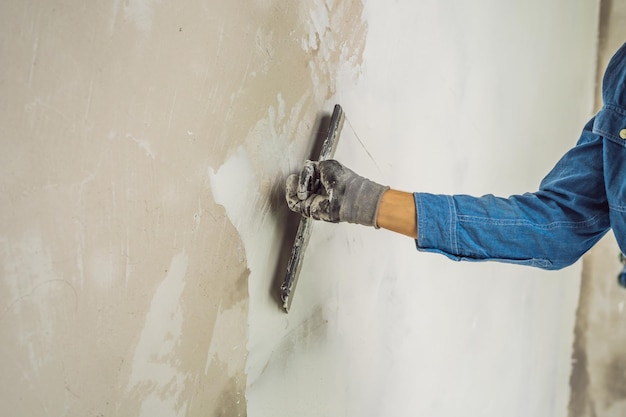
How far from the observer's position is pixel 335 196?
1.15 m

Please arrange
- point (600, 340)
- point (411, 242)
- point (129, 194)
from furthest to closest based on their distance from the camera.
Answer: point (600, 340) < point (411, 242) < point (129, 194)

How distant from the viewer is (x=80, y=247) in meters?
0.82

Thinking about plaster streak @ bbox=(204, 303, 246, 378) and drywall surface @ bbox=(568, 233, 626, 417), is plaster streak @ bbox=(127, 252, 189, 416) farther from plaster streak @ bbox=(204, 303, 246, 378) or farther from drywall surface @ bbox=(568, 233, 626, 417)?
drywall surface @ bbox=(568, 233, 626, 417)

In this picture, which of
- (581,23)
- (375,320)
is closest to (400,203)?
(375,320)

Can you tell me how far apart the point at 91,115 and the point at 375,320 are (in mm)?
1142

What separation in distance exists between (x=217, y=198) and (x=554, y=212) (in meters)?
0.80

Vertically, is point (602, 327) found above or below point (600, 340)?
above

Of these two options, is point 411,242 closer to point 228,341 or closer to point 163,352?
point 228,341

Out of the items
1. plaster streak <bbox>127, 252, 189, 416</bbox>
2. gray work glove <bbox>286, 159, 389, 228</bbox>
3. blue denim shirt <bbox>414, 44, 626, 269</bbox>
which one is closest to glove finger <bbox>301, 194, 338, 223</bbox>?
gray work glove <bbox>286, 159, 389, 228</bbox>

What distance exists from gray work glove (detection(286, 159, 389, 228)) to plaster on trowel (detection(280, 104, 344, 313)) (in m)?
0.07

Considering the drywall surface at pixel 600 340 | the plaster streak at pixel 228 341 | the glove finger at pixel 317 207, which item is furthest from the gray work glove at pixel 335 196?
the drywall surface at pixel 600 340

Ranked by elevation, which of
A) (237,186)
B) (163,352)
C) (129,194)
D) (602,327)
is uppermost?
(602,327)

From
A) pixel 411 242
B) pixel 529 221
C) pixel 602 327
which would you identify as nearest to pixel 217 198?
pixel 529 221

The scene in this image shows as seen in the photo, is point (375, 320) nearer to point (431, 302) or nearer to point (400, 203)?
point (431, 302)
